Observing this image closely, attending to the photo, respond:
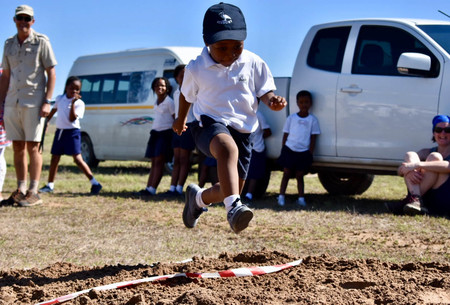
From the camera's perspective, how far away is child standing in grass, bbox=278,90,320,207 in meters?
8.81

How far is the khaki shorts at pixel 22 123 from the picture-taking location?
842 cm

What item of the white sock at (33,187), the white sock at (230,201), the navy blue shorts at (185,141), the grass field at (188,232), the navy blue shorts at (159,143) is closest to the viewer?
the white sock at (230,201)

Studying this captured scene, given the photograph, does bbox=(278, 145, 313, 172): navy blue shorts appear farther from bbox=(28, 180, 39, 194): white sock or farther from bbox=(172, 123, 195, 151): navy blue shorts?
bbox=(28, 180, 39, 194): white sock

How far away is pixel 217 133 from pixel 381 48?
4.65 m

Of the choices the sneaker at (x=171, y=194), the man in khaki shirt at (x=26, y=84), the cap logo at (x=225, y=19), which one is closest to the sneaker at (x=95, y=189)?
the sneaker at (x=171, y=194)

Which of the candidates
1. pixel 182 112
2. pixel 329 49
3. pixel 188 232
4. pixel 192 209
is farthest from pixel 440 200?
pixel 182 112

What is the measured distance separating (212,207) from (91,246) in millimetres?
2818

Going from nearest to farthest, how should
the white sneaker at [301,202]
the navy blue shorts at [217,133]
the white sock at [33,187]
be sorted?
1. the navy blue shorts at [217,133]
2. the white sock at [33,187]
3. the white sneaker at [301,202]

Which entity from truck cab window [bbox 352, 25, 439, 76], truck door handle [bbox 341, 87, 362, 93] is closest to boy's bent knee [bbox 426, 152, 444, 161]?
truck cab window [bbox 352, 25, 439, 76]

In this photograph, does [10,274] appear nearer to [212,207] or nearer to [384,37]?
[212,207]

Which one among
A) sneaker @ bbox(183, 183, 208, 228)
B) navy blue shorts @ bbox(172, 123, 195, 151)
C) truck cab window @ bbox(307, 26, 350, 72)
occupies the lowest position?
navy blue shorts @ bbox(172, 123, 195, 151)

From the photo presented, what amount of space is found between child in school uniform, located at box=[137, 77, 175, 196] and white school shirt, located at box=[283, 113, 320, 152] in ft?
6.65

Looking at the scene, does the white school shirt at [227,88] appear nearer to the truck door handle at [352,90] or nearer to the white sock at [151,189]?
the truck door handle at [352,90]

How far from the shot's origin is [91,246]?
20.0ft
